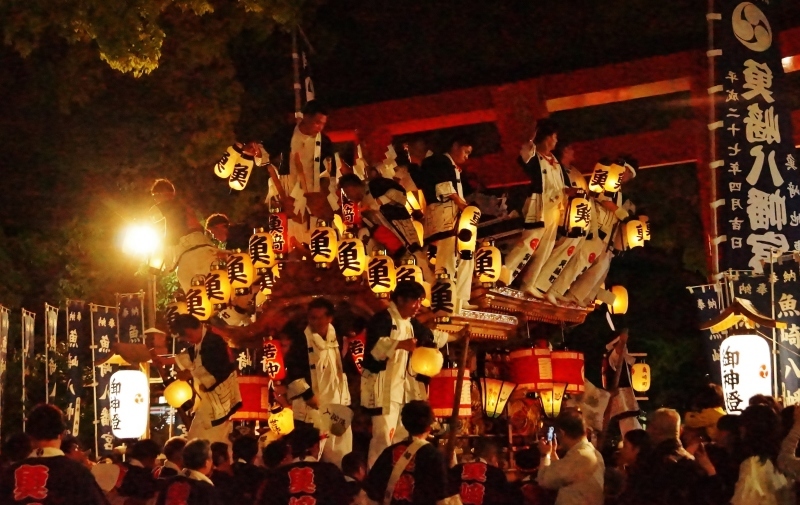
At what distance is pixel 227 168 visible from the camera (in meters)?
12.4

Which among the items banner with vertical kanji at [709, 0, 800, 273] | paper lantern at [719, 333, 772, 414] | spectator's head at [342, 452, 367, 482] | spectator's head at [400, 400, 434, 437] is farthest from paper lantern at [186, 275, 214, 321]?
banner with vertical kanji at [709, 0, 800, 273]

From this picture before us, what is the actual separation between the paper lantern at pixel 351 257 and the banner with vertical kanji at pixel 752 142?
3.96 meters

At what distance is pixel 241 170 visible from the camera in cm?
1247

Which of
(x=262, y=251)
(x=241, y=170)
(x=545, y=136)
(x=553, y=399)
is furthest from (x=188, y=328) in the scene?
(x=545, y=136)

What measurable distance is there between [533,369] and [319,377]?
3.21m

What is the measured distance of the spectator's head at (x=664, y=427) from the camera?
21.3ft

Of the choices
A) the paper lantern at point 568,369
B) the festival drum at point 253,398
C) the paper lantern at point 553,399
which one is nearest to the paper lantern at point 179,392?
the festival drum at point 253,398

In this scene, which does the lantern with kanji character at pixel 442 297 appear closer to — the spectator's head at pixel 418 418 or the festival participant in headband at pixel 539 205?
the festival participant in headband at pixel 539 205

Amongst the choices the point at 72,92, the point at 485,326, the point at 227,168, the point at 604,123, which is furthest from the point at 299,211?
the point at 604,123

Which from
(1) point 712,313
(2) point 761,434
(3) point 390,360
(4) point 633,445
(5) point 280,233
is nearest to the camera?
(2) point 761,434

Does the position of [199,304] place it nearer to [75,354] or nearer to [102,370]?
[102,370]

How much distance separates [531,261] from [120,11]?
6.05 m

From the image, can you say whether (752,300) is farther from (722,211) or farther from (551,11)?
(551,11)

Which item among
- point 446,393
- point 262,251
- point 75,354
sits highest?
point 262,251
